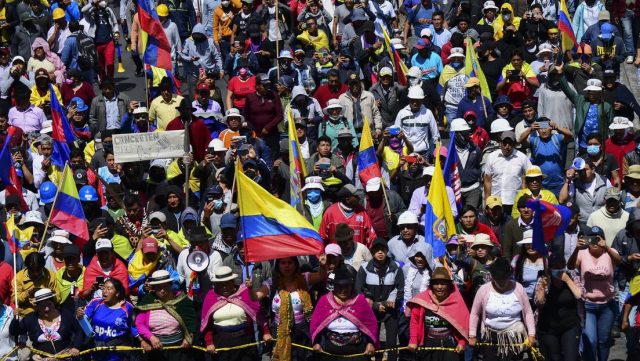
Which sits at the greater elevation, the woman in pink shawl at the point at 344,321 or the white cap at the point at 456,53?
the white cap at the point at 456,53

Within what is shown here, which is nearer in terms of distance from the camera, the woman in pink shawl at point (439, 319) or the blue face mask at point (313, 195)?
the woman in pink shawl at point (439, 319)

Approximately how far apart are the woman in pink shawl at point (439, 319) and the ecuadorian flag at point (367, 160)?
4.18 metres

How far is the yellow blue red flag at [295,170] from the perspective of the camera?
20.3 metres

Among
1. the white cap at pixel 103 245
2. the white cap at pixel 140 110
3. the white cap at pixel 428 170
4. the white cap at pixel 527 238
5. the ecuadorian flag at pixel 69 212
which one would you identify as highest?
the white cap at pixel 140 110

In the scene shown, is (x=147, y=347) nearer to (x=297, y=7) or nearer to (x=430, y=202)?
(x=430, y=202)

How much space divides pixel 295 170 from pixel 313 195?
515mm

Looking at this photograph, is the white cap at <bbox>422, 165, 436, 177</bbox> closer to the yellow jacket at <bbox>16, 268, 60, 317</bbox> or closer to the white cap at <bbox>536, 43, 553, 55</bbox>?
the yellow jacket at <bbox>16, 268, 60, 317</bbox>

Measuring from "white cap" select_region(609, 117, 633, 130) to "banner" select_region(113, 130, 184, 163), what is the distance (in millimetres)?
5932

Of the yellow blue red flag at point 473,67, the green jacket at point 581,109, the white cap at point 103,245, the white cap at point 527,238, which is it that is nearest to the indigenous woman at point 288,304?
the white cap at point 103,245

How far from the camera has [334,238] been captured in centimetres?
1909

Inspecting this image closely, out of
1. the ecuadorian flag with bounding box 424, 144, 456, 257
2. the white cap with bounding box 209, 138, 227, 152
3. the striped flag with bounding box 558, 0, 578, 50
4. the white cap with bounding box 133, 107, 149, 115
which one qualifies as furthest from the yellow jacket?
the striped flag with bounding box 558, 0, 578, 50

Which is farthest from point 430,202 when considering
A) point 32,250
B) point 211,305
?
point 32,250

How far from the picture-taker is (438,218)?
737 inches

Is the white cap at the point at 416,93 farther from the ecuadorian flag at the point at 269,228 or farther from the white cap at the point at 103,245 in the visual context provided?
the white cap at the point at 103,245
